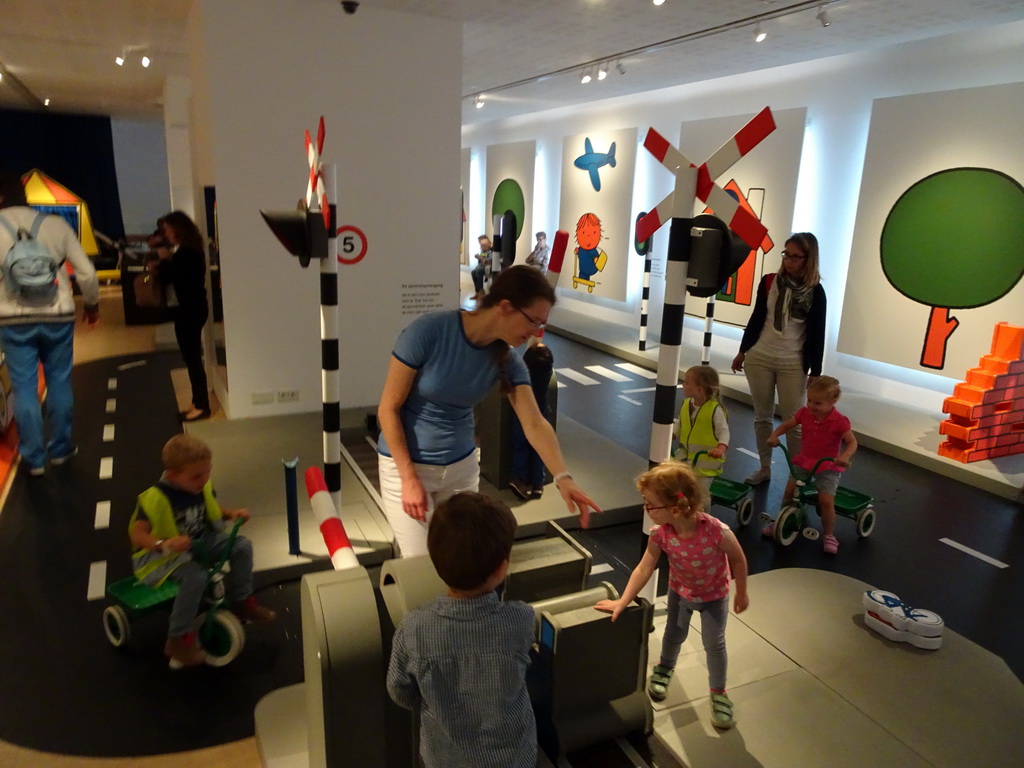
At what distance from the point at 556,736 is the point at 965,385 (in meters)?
4.68

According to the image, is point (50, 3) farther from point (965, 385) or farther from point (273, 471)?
point (965, 385)

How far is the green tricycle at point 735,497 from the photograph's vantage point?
429cm

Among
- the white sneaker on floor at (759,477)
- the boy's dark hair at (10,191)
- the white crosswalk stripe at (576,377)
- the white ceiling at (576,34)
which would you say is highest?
the white ceiling at (576,34)

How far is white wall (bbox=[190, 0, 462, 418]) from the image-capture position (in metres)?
5.25

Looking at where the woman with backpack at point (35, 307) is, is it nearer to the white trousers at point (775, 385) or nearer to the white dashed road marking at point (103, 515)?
the white dashed road marking at point (103, 515)

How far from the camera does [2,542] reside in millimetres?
3928

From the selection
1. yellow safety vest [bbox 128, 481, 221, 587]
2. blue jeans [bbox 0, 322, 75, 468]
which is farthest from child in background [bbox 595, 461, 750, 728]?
blue jeans [bbox 0, 322, 75, 468]

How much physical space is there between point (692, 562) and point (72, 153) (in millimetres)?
18659

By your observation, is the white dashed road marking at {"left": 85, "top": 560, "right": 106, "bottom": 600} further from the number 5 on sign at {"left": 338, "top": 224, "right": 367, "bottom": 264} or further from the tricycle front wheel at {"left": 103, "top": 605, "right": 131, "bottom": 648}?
the number 5 on sign at {"left": 338, "top": 224, "right": 367, "bottom": 264}

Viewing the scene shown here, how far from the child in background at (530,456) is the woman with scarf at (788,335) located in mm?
1400

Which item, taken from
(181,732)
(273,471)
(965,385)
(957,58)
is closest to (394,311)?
(273,471)

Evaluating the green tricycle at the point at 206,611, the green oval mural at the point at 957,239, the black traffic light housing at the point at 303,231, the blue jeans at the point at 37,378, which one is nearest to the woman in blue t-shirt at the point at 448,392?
the green tricycle at the point at 206,611

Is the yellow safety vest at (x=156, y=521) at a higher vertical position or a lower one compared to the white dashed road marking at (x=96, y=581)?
higher

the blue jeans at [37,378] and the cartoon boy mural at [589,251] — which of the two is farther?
the cartoon boy mural at [589,251]
